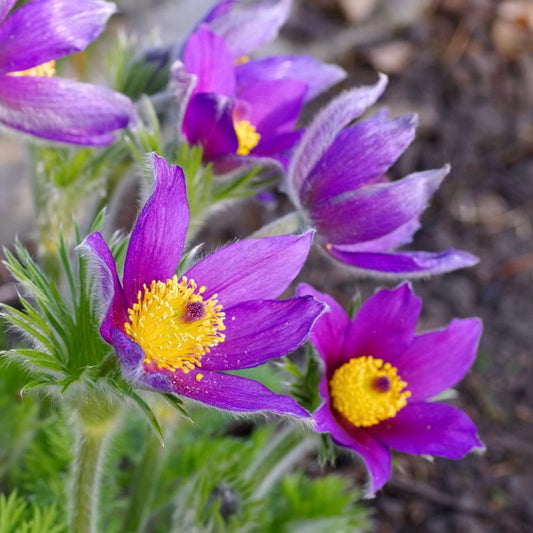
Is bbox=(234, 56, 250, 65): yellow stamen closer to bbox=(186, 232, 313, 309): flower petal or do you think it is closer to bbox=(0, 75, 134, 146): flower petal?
bbox=(0, 75, 134, 146): flower petal

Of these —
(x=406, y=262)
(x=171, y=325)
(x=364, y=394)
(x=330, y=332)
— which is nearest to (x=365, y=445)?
(x=364, y=394)

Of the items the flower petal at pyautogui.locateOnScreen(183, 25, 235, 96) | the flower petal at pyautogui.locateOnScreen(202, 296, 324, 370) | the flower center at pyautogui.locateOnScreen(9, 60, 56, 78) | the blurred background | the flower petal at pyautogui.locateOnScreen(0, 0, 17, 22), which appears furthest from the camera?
the blurred background

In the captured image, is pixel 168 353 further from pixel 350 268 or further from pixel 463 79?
pixel 463 79

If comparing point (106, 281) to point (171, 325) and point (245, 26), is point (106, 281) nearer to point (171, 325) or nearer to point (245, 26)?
point (171, 325)

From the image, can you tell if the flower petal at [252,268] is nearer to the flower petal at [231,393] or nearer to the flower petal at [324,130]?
the flower petal at [231,393]

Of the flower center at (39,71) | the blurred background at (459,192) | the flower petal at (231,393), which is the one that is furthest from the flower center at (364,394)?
the blurred background at (459,192)

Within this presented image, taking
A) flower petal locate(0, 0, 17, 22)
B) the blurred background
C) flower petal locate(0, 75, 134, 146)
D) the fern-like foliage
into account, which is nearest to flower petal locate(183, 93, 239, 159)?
flower petal locate(0, 75, 134, 146)
